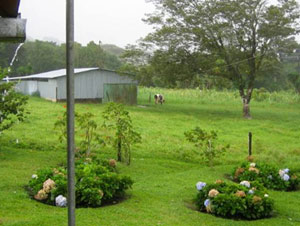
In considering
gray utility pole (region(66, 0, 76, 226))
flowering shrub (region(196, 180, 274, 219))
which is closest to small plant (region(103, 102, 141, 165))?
flowering shrub (region(196, 180, 274, 219))

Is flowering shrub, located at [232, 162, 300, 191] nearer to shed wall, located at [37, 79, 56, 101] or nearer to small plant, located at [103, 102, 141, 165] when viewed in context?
small plant, located at [103, 102, 141, 165]

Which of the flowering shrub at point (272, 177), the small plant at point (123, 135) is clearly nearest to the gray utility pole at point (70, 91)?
the flowering shrub at point (272, 177)

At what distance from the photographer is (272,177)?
7938mm

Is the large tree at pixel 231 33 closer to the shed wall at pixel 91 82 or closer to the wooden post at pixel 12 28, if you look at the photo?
the shed wall at pixel 91 82

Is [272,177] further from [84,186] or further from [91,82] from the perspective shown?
[91,82]

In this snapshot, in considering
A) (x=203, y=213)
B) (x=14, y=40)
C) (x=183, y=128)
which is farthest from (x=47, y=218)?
(x=183, y=128)

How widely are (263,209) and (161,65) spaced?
65.2 ft

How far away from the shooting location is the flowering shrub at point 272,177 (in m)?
7.87

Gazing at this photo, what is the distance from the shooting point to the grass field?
5586mm

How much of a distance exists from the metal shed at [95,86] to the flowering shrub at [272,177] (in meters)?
20.2

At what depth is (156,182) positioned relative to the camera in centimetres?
809

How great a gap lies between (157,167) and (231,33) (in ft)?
55.5

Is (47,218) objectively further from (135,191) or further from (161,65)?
(161,65)

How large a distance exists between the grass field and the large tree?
453 cm
